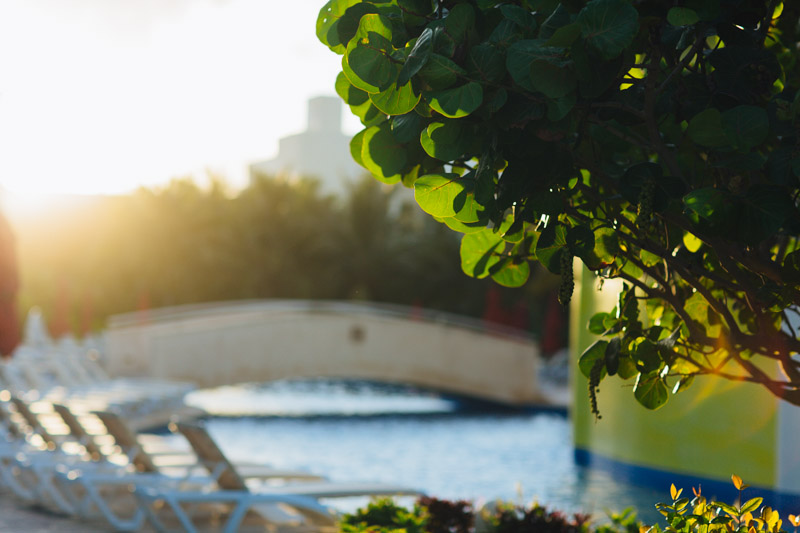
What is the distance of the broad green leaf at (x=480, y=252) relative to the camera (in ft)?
12.7

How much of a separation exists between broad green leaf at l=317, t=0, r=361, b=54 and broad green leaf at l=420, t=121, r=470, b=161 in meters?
0.41

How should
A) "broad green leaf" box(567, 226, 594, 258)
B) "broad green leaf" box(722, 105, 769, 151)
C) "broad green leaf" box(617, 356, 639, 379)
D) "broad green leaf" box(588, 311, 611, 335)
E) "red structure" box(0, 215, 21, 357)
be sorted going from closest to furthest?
"broad green leaf" box(722, 105, 769, 151) < "broad green leaf" box(567, 226, 594, 258) < "broad green leaf" box(617, 356, 639, 379) < "broad green leaf" box(588, 311, 611, 335) < "red structure" box(0, 215, 21, 357)

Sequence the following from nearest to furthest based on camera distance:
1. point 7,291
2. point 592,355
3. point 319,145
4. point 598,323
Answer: point 592,355 → point 598,323 → point 7,291 → point 319,145

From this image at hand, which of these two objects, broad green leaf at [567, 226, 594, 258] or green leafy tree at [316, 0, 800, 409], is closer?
green leafy tree at [316, 0, 800, 409]

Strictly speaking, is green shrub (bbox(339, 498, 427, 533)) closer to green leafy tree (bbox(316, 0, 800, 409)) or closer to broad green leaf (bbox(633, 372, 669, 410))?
broad green leaf (bbox(633, 372, 669, 410))

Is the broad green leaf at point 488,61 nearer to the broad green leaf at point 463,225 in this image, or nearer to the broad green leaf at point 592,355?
the broad green leaf at point 463,225

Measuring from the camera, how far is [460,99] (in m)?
2.76

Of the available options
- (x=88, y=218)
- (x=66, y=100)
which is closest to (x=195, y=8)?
(x=66, y=100)

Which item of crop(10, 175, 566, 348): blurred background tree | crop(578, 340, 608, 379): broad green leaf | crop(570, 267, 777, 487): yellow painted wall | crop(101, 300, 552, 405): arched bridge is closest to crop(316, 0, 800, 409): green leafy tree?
crop(578, 340, 608, 379): broad green leaf

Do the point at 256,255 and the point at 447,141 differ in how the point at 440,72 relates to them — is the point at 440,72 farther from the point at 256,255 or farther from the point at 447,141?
the point at 256,255

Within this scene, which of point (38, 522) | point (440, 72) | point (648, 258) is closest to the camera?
point (440, 72)

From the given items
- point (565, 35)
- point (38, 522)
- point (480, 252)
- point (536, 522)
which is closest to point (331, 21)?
point (565, 35)

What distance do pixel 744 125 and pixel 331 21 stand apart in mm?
1338

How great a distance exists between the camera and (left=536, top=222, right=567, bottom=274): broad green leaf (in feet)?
10.3
